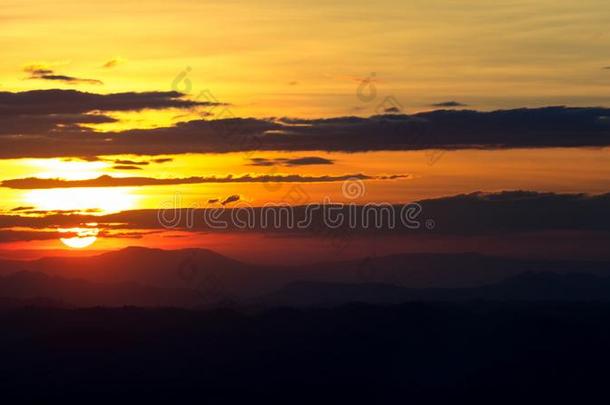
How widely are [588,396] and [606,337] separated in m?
29.9

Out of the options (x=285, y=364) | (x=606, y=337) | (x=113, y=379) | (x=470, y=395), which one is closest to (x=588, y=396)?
(x=470, y=395)

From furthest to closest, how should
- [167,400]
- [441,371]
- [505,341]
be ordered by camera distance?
[505,341]
[441,371]
[167,400]

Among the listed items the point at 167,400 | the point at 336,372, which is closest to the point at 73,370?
the point at 167,400

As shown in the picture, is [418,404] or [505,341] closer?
[418,404]

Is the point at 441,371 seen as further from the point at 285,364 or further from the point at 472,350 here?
the point at 285,364

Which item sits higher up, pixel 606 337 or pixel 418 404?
pixel 606 337

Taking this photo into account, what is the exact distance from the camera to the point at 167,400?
171000mm

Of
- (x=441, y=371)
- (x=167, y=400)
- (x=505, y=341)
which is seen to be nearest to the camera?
(x=167, y=400)

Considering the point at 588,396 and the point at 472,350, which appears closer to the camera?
the point at 588,396

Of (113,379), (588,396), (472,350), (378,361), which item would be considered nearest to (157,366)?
(113,379)

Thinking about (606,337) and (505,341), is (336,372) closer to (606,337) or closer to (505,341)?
(505,341)

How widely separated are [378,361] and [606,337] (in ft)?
131

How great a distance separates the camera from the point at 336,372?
190625 mm

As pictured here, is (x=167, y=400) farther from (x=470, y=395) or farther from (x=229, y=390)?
(x=470, y=395)
